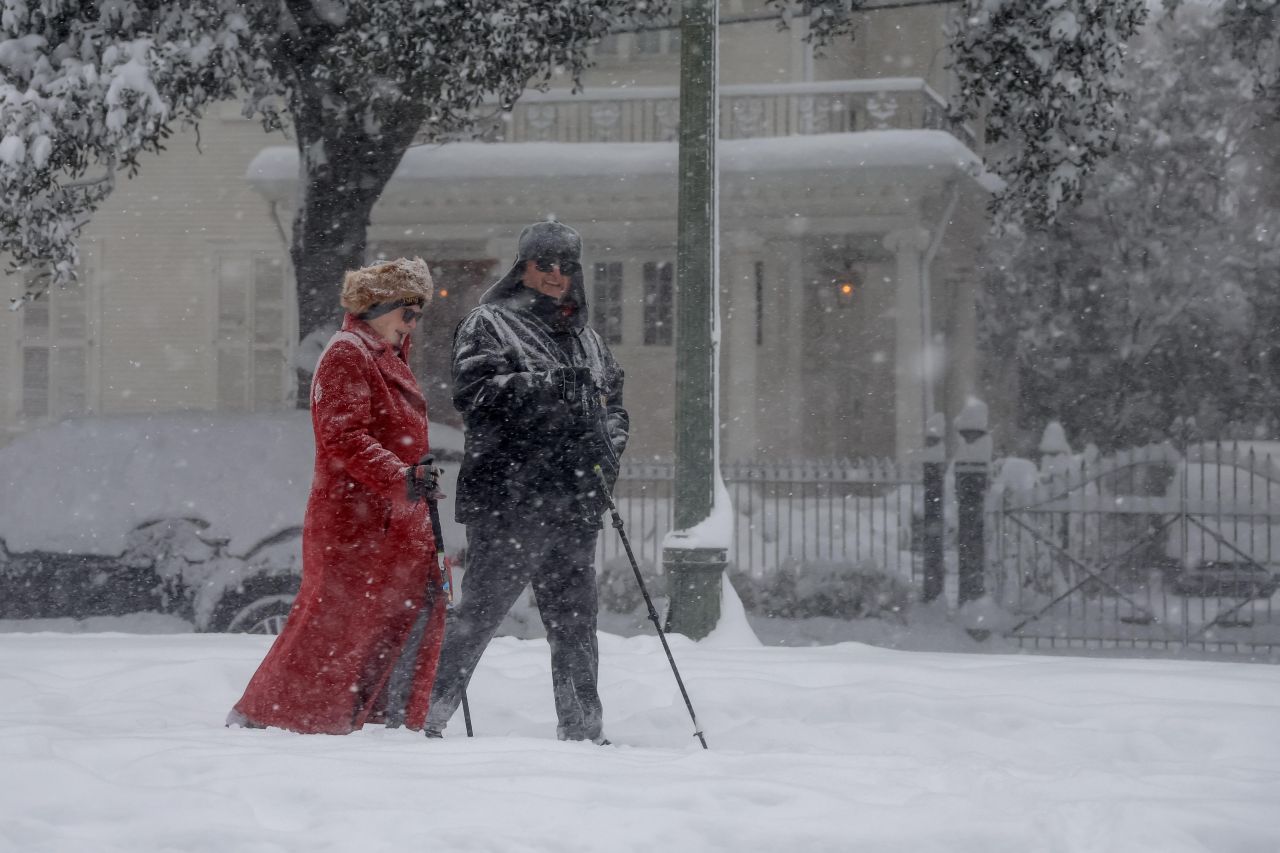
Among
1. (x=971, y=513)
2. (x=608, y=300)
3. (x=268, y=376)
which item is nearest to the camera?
(x=971, y=513)

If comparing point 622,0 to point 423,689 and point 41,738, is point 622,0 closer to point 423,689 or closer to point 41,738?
point 423,689

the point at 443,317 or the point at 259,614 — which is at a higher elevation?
the point at 443,317

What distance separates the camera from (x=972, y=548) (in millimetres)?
10641

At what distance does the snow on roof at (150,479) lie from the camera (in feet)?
Result: 23.6

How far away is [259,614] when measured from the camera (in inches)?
285

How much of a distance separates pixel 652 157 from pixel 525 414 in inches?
462

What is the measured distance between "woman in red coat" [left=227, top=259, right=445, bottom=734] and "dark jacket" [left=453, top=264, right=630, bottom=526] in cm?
23

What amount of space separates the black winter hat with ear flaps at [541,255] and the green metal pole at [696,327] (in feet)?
8.89

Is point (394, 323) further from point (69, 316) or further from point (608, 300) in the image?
point (69, 316)

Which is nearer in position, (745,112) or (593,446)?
(593,446)

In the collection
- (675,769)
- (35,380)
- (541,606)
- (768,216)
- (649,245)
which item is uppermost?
(768,216)

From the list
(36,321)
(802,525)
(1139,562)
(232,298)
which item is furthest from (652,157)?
(36,321)

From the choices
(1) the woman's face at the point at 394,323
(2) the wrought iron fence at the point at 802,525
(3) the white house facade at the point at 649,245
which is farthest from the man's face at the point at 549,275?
(3) the white house facade at the point at 649,245

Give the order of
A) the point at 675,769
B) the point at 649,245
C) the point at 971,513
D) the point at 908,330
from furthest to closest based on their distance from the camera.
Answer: the point at 649,245, the point at 908,330, the point at 971,513, the point at 675,769
